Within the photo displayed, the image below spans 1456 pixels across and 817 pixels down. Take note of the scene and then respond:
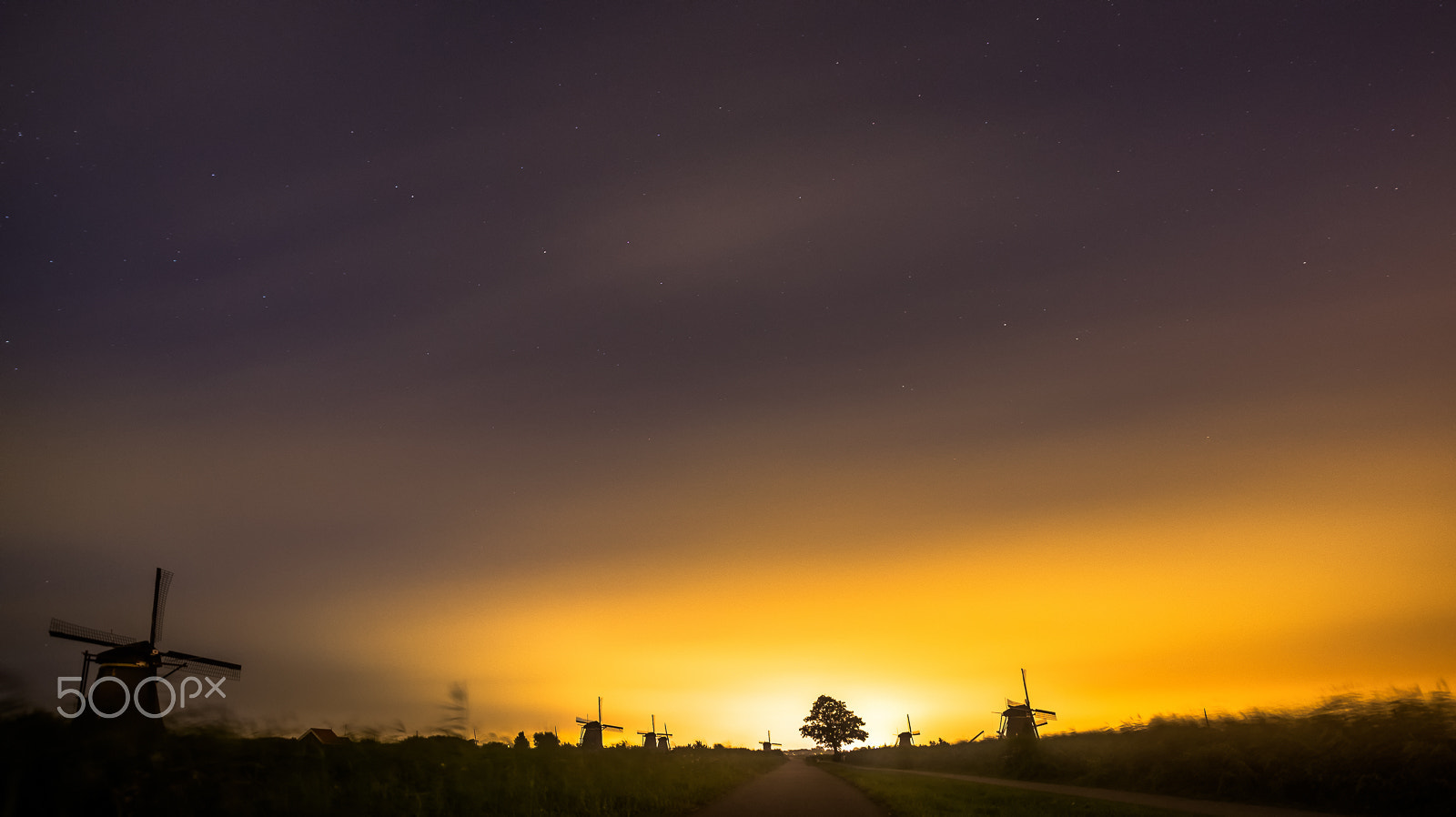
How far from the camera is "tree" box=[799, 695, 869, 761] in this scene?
11175cm

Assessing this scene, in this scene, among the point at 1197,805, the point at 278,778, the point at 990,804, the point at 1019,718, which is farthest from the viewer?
the point at 1019,718

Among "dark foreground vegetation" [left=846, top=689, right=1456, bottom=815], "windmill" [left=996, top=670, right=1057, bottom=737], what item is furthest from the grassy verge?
"windmill" [left=996, top=670, right=1057, bottom=737]

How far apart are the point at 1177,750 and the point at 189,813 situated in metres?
33.8

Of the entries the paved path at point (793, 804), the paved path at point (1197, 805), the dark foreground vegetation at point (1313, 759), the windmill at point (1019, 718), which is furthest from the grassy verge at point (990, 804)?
the windmill at point (1019, 718)

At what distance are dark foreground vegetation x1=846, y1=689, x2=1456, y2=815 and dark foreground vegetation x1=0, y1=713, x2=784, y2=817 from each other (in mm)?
19783

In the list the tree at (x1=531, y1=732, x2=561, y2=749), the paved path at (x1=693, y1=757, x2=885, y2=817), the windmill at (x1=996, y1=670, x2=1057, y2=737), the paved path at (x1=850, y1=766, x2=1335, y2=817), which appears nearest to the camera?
the paved path at (x1=693, y1=757, x2=885, y2=817)

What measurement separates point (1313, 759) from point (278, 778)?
28.5m

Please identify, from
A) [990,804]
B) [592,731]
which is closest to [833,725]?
[592,731]

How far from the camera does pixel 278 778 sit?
948cm

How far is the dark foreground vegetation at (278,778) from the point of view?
6.69 m

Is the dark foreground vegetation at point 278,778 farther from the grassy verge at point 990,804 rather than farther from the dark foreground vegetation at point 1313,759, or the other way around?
the dark foreground vegetation at point 1313,759

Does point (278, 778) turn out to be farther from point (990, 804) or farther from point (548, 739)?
point (990, 804)

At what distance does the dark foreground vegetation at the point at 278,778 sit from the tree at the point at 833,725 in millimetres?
104637

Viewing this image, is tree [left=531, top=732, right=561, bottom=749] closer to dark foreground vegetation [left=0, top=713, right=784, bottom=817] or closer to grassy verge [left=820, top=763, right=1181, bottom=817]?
dark foreground vegetation [left=0, top=713, right=784, bottom=817]
